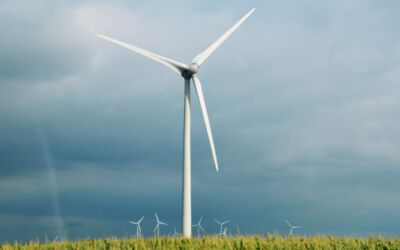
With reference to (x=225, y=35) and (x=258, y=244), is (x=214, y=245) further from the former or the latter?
(x=225, y=35)

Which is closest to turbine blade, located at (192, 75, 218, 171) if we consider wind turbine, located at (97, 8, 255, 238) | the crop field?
wind turbine, located at (97, 8, 255, 238)

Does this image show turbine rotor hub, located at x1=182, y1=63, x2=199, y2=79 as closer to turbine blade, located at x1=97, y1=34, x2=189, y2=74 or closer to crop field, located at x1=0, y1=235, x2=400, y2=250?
turbine blade, located at x1=97, y1=34, x2=189, y2=74

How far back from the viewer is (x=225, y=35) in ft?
108

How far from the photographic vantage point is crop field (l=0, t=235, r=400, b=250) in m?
24.9

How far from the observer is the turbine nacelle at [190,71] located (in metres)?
30.6

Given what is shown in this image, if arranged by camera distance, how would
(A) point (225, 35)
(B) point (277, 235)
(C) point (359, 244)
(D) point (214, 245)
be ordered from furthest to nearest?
(A) point (225, 35)
(B) point (277, 235)
(C) point (359, 244)
(D) point (214, 245)

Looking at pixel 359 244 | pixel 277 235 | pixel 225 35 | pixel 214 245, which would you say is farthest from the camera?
pixel 225 35

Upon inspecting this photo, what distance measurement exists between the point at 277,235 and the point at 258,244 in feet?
13.6

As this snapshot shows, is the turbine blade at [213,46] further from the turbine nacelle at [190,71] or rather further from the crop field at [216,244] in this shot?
the crop field at [216,244]

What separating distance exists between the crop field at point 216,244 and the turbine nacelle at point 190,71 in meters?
8.26

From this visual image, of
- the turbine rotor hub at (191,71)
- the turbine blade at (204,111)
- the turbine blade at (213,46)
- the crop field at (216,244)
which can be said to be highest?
the turbine blade at (213,46)

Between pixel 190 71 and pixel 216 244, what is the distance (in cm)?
966

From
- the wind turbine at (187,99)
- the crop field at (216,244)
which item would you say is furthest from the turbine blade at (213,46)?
the crop field at (216,244)

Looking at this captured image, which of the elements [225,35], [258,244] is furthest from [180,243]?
[225,35]
